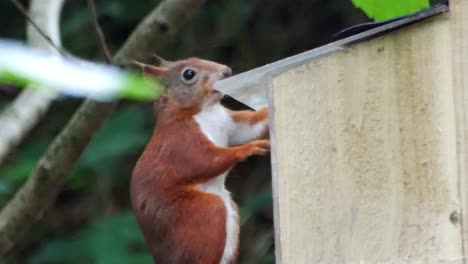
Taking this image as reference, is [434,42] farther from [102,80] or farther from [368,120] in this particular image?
[102,80]

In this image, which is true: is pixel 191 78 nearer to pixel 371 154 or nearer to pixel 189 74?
pixel 189 74

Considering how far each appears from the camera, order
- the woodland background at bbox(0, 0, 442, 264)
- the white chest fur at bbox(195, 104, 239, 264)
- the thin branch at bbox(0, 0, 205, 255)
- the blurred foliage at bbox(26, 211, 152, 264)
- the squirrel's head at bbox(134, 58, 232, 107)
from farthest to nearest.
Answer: the woodland background at bbox(0, 0, 442, 264) < the blurred foliage at bbox(26, 211, 152, 264) < the thin branch at bbox(0, 0, 205, 255) < the squirrel's head at bbox(134, 58, 232, 107) < the white chest fur at bbox(195, 104, 239, 264)

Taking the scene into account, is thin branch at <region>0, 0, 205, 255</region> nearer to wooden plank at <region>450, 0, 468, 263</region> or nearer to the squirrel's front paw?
the squirrel's front paw

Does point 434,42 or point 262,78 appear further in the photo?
point 262,78

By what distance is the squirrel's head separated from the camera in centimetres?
180

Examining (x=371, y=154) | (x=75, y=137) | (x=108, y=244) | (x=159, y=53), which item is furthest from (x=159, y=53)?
(x=371, y=154)

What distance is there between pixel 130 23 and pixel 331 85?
253cm

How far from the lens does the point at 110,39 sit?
3.97 meters

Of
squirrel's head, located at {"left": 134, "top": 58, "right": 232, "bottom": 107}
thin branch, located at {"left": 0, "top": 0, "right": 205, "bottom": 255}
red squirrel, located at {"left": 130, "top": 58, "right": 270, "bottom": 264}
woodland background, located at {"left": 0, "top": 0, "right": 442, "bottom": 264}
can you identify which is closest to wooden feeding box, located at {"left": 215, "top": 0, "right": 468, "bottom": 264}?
red squirrel, located at {"left": 130, "top": 58, "right": 270, "bottom": 264}

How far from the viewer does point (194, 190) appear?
65.9 inches

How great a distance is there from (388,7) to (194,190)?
19.7 inches

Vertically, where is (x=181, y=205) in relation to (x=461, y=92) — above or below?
below

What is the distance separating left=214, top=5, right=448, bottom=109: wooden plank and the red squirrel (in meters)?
0.07

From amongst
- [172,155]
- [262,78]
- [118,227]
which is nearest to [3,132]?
[172,155]
